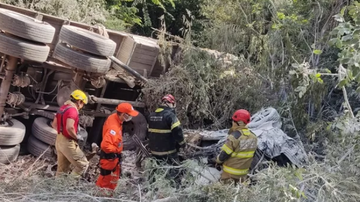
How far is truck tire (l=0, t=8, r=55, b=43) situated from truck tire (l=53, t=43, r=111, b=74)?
0.27m

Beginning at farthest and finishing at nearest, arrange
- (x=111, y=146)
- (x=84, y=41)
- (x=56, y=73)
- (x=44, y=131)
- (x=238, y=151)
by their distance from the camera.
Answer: (x=56, y=73)
(x=44, y=131)
(x=84, y=41)
(x=111, y=146)
(x=238, y=151)

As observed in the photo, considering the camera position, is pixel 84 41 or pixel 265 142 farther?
pixel 84 41

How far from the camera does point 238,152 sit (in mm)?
4539

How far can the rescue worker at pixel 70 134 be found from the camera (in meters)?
4.94

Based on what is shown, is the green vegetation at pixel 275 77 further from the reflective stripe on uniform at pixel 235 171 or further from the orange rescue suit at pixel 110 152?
the orange rescue suit at pixel 110 152

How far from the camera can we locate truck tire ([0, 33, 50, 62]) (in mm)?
5332

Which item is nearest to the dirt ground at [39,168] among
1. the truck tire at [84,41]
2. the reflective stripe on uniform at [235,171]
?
the reflective stripe on uniform at [235,171]

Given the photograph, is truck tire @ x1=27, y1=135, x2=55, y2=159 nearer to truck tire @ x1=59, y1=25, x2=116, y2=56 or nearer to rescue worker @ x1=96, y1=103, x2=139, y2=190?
rescue worker @ x1=96, y1=103, x2=139, y2=190

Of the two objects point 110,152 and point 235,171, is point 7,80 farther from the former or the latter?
point 235,171

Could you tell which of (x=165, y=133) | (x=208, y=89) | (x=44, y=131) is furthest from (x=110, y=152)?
(x=208, y=89)

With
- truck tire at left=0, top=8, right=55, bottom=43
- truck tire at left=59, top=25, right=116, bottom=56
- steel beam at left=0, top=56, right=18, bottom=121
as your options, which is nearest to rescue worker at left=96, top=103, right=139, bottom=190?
truck tire at left=59, top=25, right=116, bottom=56

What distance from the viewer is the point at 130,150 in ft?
22.3

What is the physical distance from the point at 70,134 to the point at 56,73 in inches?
65.2

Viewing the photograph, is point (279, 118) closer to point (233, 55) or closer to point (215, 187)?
point (233, 55)
